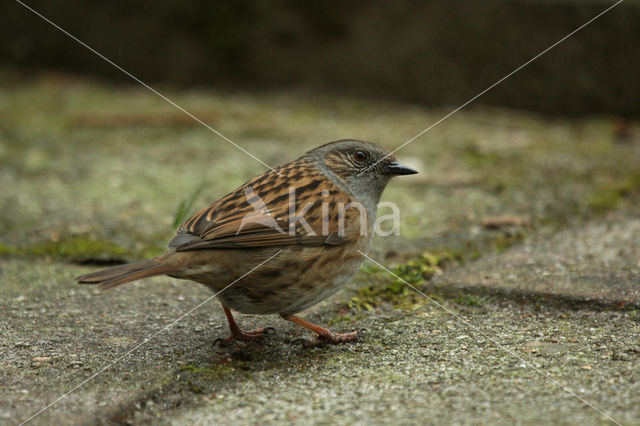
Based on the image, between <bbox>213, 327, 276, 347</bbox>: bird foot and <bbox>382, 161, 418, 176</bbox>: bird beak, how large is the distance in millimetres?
1274

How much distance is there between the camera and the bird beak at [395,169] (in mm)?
4336

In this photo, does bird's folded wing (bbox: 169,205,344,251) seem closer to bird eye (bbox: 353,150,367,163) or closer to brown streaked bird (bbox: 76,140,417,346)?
brown streaked bird (bbox: 76,140,417,346)

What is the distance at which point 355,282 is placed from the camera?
415 cm

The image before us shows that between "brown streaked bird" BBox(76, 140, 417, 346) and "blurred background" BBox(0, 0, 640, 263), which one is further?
"blurred background" BBox(0, 0, 640, 263)

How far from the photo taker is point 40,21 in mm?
7766

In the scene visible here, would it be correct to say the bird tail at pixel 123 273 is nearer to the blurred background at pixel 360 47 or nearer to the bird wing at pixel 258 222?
the bird wing at pixel 258 222

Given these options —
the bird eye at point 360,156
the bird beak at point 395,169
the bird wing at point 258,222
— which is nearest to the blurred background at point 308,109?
the bird beak at point 395,169

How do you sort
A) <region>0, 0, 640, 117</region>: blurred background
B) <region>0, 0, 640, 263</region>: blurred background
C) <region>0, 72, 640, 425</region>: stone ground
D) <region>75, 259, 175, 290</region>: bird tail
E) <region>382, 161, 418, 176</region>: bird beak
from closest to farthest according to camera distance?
<region>0, 72, 640, 425</region>: stone ground < <region>75, 259, 175, 290</region>: bird tail < <region>382, 161, 418, 176</region>: bird beak < <region>0, 0, 640, 263</region>: blurred background < <region>0, 0, 640, 117</region>: blurred background

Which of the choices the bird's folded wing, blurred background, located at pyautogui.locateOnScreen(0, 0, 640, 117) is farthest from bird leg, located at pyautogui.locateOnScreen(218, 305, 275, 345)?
blurred background, located at pyautogui.locateOnScreen(0, 0, 640, 117)

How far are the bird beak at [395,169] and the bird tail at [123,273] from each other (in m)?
1.61

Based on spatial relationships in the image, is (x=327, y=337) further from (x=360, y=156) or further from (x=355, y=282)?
(x=360, y=156)

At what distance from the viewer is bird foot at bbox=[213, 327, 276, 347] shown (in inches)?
136

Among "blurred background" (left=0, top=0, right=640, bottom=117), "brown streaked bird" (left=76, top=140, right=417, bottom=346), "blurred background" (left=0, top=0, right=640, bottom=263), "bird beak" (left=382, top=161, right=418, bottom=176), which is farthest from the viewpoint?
"blurred background" (left=0, top=0, right=640, bottom=117)

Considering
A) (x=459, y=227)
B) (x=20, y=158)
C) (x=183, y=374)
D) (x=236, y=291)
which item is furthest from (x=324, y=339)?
(x=20, y=158)
